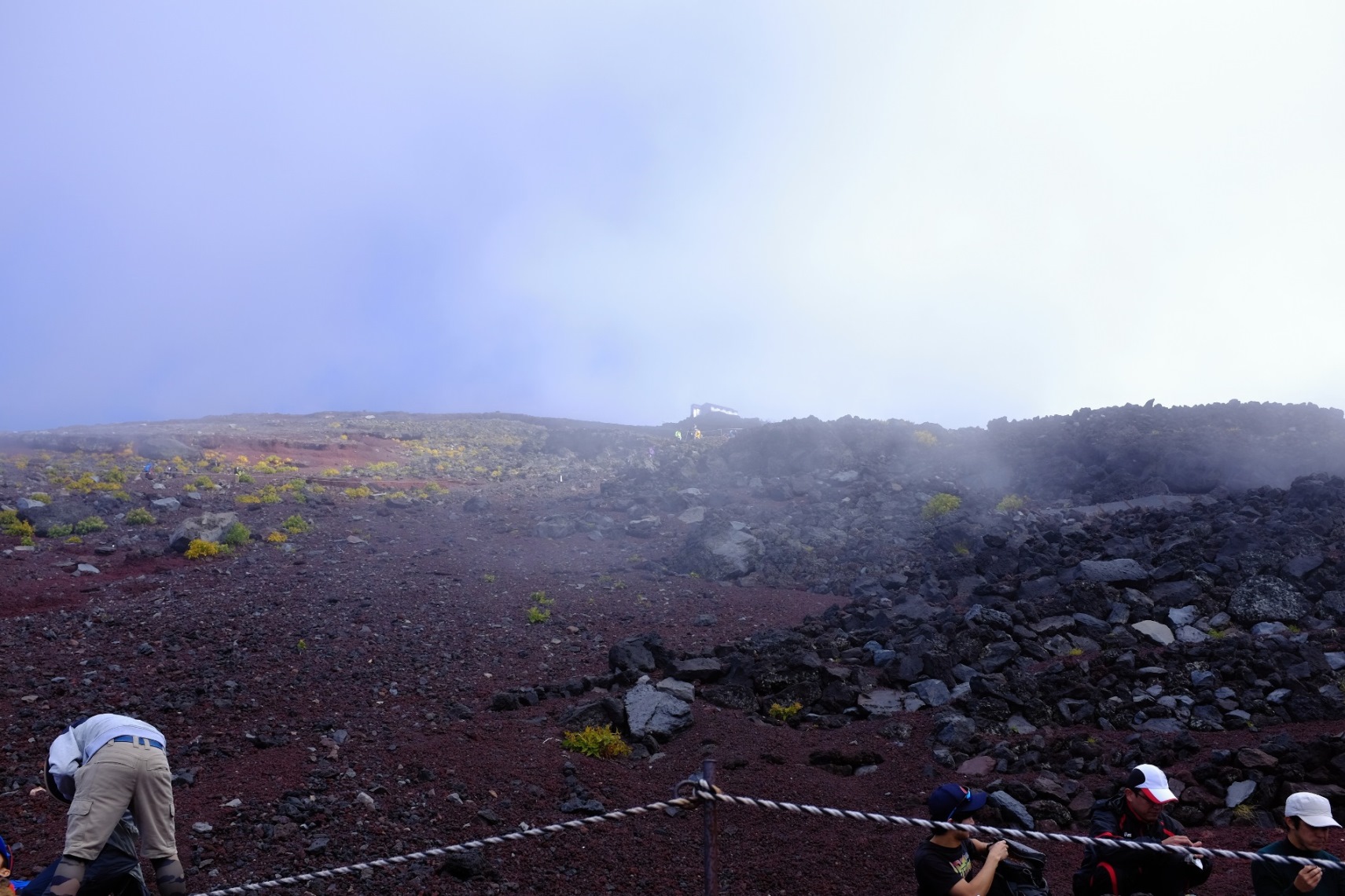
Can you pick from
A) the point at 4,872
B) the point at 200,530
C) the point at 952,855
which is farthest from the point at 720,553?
the point at 4,872

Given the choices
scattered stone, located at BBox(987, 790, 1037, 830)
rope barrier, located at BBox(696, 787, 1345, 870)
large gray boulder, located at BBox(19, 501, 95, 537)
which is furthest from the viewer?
large gray boulder, located at BBox(19, 501, 95, 537)

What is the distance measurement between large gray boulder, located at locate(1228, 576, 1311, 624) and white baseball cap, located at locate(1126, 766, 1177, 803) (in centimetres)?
785

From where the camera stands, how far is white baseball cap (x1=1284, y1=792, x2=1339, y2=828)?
325 centimetres

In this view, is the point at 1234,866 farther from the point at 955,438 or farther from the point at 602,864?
the point at 955,438

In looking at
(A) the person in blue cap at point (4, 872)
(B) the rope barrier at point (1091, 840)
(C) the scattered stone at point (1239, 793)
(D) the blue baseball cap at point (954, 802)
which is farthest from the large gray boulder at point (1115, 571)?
(A) the person in blue cap at point (4, 872)

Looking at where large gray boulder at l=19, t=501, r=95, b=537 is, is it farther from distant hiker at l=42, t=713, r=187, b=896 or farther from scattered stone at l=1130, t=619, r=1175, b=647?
scattered stone at l=1130, t=619, r=1175, b=647

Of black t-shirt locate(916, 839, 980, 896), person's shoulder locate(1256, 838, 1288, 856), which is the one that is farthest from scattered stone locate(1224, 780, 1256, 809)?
black t-shirt locate(916, 839, 980, 896)

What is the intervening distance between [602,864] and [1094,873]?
10.8 feet

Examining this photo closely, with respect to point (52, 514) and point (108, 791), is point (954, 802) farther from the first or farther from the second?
point (52, 514)

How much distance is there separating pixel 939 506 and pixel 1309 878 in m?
16.5

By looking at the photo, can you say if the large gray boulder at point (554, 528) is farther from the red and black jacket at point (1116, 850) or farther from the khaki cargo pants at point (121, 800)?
the red and black jacket at point (1116, 850)

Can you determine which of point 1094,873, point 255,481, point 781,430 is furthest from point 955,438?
point 1094,873

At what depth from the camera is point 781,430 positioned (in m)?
29.2

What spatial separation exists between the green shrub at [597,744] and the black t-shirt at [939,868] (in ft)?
14.5
